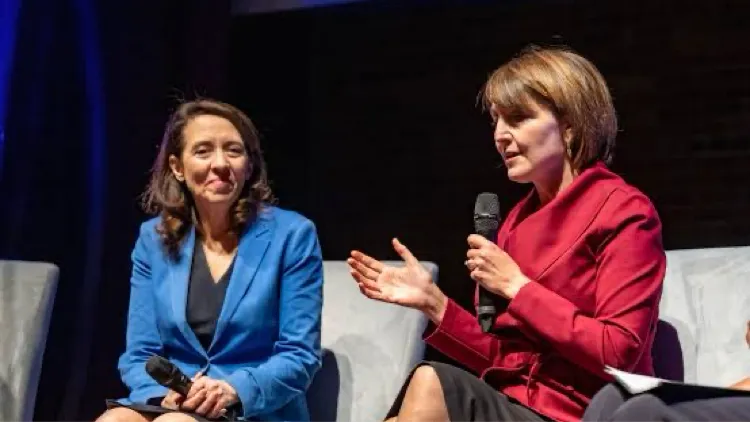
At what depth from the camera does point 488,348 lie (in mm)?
1757

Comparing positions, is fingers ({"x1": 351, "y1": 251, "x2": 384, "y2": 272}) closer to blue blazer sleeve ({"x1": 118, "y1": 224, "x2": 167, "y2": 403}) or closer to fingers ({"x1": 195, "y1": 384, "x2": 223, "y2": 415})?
fingers ({"x1": 195, "y1": 384, "x2": 223, "y2": 415})

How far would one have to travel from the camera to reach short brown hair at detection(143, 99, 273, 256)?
7.22ft

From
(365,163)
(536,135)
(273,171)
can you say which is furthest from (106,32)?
(536,135)

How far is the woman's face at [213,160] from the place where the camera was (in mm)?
2154

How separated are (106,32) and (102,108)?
9.5 inches

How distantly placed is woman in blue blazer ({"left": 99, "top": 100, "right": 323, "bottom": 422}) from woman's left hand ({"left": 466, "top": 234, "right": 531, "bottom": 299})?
57 centimetres

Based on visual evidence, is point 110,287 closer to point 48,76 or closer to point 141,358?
point 48,76

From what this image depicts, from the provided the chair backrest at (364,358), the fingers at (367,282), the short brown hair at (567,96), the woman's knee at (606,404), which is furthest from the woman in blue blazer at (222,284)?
the woman's knee at (606,404)

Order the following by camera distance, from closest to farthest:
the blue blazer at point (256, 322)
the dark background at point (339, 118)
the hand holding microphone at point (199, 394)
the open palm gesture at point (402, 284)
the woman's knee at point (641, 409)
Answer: the woman's knee at point (641, 409), the open palm gesture at point (402, 284), the hand holding microphone at point (199, 394), the blue blazer at point (256, 322), the dark background at point (339, 118)

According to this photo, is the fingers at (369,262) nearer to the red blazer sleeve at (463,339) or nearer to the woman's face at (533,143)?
the red blazer sleeve at (463,339)

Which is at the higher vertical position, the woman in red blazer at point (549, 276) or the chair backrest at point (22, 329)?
the woman in red blazer at point (549, 276)

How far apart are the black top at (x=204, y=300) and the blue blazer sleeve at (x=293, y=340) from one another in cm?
13

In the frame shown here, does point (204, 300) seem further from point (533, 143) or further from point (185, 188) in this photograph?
point (533, 143)

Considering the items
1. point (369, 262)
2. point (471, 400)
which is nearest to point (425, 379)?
point (471, 400)
